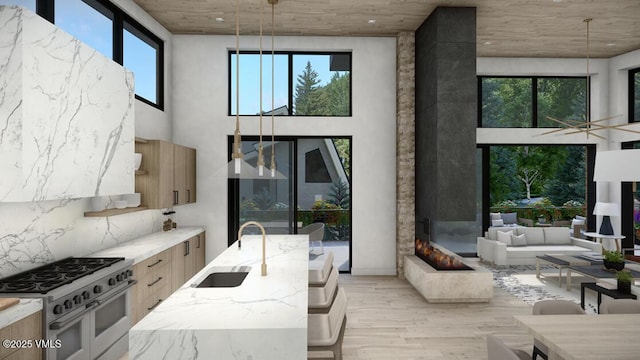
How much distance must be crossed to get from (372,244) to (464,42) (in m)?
3.25

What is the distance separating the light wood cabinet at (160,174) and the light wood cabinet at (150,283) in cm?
71

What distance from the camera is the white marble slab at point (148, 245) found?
347 cm

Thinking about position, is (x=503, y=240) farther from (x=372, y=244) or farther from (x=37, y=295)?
(x=37, y=295)

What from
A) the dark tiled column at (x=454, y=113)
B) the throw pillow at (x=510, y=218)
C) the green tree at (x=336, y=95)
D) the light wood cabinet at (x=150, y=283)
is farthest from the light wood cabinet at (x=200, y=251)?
the throw pillow at (x=510, y=218)

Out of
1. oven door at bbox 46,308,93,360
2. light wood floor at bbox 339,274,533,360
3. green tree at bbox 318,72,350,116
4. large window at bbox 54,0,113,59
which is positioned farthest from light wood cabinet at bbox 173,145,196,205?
light wood floor at bbox 339,274,533,360

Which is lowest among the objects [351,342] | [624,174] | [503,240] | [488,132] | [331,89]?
[351,342]

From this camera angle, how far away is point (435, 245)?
5.13 metres

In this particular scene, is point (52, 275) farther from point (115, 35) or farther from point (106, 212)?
point (115, 35)

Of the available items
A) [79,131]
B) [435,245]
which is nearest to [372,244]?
[435,245]

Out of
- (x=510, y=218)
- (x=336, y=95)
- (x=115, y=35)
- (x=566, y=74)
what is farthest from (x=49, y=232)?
(x=566, y=74)

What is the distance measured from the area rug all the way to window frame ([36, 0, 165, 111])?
5.80 metres

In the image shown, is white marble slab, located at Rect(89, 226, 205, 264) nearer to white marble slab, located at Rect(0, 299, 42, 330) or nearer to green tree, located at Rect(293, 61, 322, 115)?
white marble slab, located at Rect(0, 299, 42, 330)

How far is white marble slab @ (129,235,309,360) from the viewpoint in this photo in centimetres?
154

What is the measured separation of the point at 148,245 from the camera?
3979 millimetres
